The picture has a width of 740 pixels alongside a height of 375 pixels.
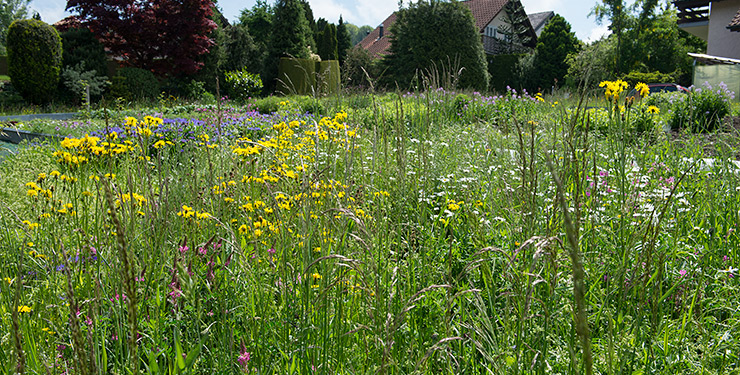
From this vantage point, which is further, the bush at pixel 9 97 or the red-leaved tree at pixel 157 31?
the red-leaved tree at pixel 157 31

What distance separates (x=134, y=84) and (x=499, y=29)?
27070 millimetres

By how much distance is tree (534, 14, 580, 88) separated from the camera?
28328 mm

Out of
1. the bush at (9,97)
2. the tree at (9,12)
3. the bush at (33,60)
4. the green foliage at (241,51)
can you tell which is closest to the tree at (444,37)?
the green foliage at (241,51)

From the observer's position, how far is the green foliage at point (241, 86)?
1794cm

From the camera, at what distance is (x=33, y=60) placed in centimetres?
1430

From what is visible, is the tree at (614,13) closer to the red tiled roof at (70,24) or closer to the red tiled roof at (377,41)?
the red tiled roof at (377,41)

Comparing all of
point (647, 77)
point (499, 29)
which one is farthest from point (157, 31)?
point (499, 29)

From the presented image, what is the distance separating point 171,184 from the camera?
2.88 metres

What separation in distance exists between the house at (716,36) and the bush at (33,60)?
18915 millimetres

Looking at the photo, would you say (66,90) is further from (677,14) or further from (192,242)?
(677,14)

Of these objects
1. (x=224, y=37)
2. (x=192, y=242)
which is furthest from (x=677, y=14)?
(x=192, y=242)

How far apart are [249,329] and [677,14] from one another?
3132 centimetres

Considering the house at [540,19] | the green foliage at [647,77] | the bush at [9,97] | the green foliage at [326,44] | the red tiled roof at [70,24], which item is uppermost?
the house at [540,19]

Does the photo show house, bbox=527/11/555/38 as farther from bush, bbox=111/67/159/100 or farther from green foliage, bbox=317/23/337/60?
bush, bbox=111/67/159/100
